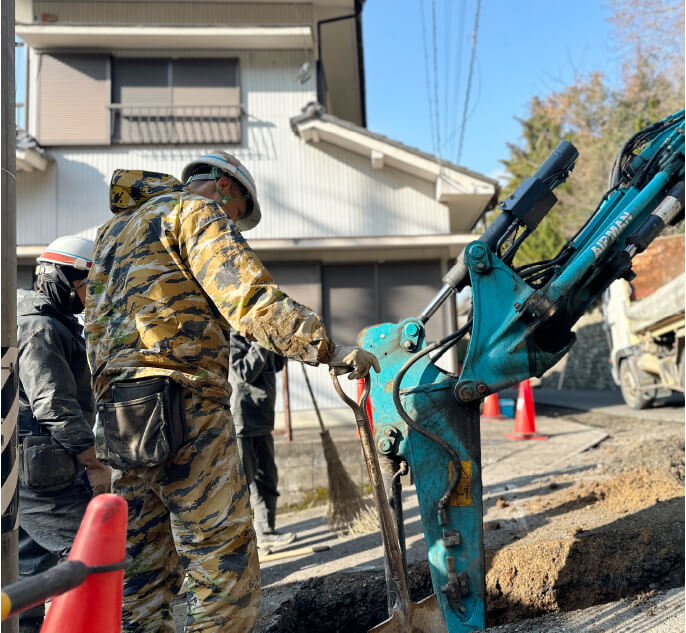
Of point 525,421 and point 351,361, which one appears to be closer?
point 351,361

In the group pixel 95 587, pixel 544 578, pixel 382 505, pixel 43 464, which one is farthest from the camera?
pixel 544 578

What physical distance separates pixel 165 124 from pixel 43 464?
753 centimetres

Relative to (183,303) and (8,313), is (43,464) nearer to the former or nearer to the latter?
(183,303)

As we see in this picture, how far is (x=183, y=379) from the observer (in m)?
1.97

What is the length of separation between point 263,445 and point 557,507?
7.64 ft

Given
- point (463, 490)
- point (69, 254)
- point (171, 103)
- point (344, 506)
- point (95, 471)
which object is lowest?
point (344, 506)

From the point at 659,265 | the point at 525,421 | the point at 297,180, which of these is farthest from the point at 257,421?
the point at 659,265

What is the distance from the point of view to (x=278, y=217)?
9234 millimetres

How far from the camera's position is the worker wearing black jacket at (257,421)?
14.5 ft

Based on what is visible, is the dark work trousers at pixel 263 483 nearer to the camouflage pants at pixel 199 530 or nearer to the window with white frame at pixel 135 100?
the camouflage pants at pixel 199 530

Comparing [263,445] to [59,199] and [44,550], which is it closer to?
[44,550]

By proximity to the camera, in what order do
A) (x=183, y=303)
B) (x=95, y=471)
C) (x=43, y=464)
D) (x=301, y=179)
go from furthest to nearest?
1. (x=301, y=179)
2. (x=95, y=471)
3. (x=43, y=464)
4. (x=183, y=303)

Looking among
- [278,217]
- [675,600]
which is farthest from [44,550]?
[278,217]

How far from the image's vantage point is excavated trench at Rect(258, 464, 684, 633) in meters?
3.18
